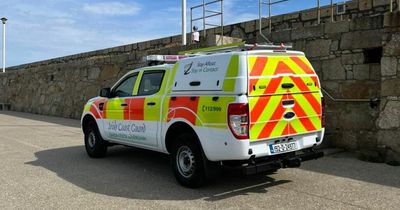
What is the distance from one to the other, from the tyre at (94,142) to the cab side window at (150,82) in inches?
67.4

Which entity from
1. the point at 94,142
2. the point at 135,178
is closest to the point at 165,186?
the point at 135,178

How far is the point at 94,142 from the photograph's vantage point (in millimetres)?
8531

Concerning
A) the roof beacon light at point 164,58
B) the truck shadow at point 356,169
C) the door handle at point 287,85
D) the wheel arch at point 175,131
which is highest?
the roof beacon light at point 164,58

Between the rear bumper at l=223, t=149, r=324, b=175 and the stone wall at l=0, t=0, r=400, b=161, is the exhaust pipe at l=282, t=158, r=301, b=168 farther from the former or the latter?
the stone wall at l=0, t=0, r=400, b=161

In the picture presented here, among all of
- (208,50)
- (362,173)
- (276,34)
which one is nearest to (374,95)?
(362,173)

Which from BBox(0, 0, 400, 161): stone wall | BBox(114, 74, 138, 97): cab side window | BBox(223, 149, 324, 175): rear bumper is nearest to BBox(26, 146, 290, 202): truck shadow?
BBox(223, 149, 324, 175): rear bumper

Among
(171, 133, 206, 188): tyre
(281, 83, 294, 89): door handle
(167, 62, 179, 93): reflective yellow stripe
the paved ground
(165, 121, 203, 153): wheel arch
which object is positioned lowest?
the paved ground

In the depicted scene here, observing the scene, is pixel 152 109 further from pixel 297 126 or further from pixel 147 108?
pixel 297 126

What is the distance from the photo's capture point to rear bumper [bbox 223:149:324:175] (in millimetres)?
5334

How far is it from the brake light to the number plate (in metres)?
0.53

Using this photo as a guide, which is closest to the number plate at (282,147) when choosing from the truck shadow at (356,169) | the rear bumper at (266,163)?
the rear bumper at (266,163)

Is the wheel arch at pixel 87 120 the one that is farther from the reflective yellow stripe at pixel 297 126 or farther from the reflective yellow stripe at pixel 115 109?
the reflective yellow stripe at pixel 297 126

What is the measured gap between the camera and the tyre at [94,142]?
27.5 ft

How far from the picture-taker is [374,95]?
821 centimetres
